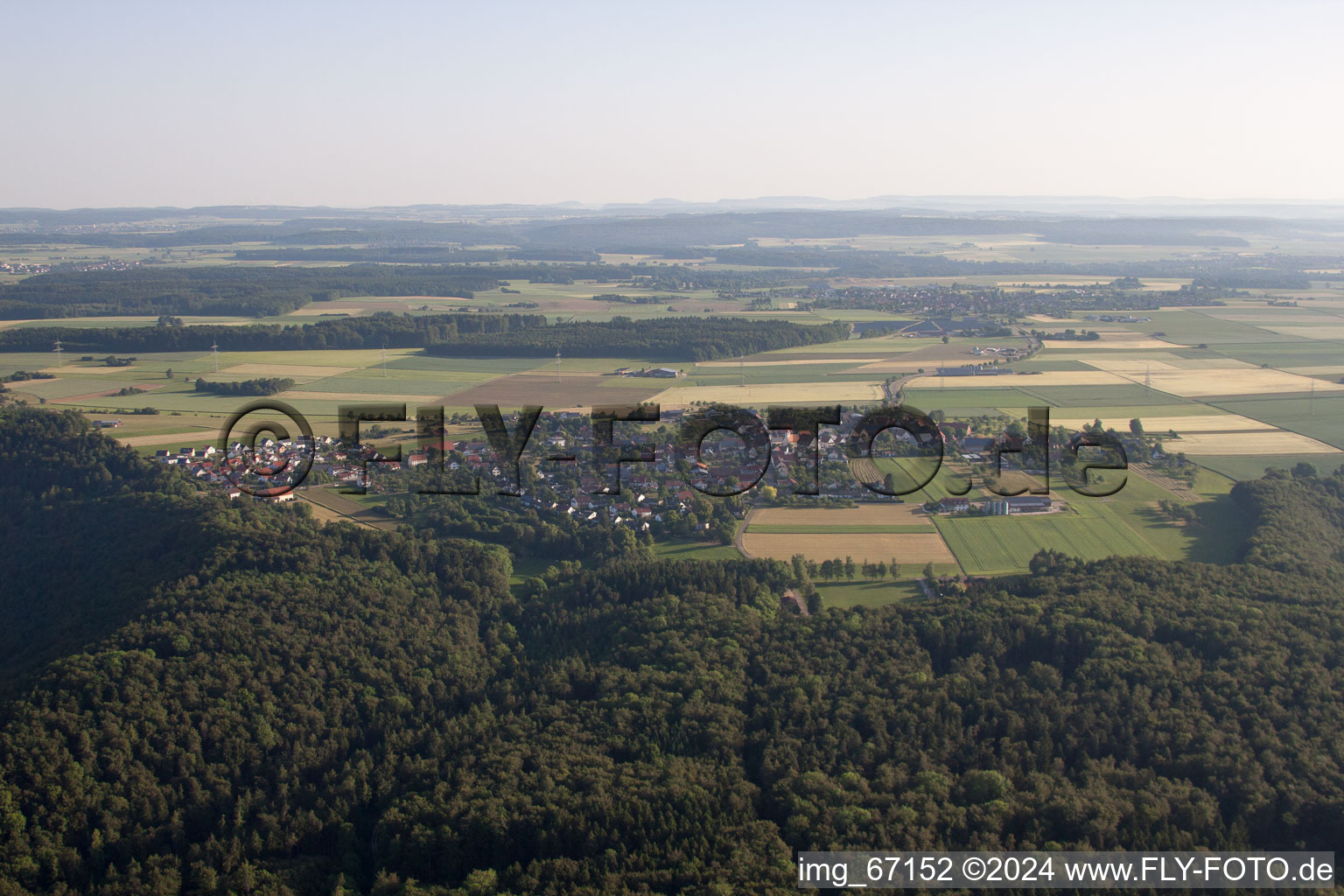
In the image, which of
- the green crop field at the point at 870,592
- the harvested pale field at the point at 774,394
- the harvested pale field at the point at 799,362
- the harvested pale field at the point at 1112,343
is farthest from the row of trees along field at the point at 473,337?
the green crop field at the point at 870,592

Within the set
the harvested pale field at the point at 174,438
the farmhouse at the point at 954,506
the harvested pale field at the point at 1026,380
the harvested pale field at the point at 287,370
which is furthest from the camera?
the harvested pale field at the point at 287,370

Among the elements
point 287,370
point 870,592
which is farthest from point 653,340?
point 870,592

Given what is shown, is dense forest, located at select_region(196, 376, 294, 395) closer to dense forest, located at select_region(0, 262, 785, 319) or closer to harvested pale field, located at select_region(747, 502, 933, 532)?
harvested pale field, located at select_region(747, 502, 933, 532)

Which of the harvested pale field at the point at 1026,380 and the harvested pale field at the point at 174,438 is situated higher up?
the harvested pale field at the point at 1026,380

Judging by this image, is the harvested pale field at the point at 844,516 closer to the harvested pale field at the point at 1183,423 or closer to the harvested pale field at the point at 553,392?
the harvested pale field at the point at 1183,423

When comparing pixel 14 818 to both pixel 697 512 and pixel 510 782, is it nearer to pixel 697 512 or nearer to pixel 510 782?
pixel 510 782

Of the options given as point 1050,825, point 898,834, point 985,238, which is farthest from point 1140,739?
point 985,238

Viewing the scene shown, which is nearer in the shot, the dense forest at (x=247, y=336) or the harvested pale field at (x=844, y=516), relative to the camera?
the harvested pale field at (x=844, y=516)
